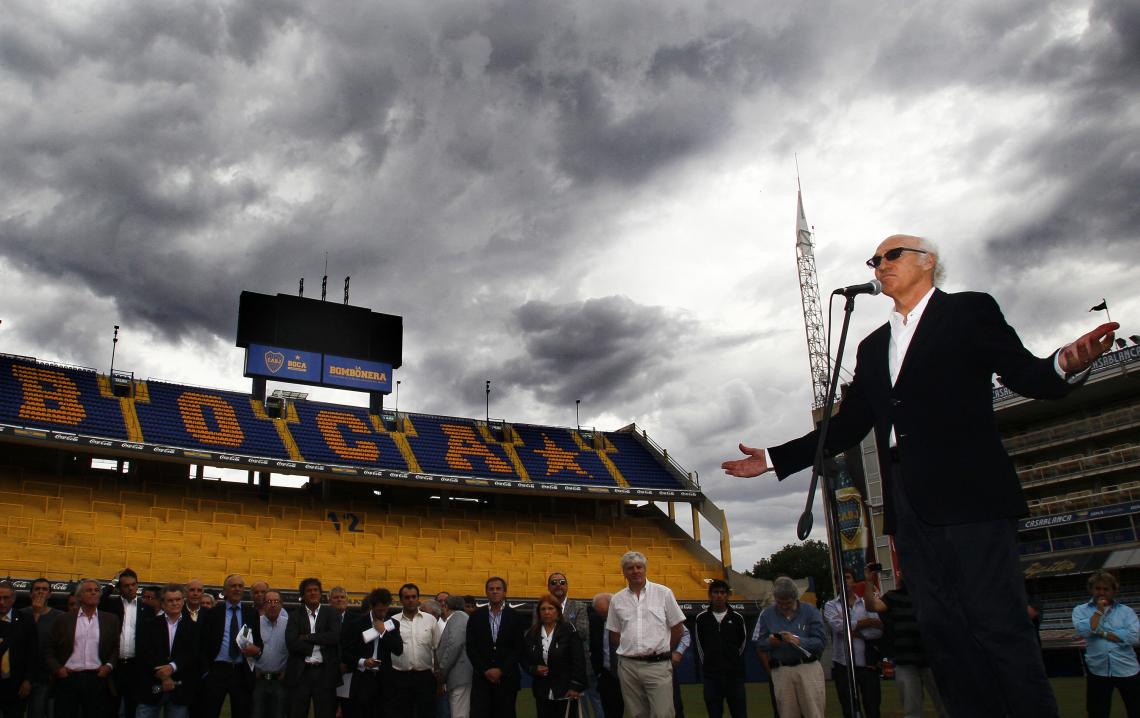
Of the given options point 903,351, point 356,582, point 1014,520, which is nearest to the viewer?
point 1014,520

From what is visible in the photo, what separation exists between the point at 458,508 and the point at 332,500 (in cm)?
530

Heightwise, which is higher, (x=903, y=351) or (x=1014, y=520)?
(x=903, y=351)

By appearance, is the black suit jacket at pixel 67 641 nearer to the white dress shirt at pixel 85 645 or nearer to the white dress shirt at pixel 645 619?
the white dress shirt at pixel 85 645

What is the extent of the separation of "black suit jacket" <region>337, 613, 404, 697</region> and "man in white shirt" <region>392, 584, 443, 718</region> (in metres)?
0.18

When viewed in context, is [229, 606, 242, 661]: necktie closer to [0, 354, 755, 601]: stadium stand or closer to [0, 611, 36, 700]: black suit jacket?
[0, 611, 36, 700]: black suit jacket

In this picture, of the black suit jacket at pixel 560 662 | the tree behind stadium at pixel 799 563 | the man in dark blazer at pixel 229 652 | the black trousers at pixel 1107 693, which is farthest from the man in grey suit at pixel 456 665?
the tree behind stadium at pixel 799 563

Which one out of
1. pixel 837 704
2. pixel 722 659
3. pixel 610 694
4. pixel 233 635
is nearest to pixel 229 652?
pixel 233 635

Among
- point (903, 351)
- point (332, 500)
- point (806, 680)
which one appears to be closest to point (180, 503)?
point (332, 500)

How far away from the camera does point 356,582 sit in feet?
91.8

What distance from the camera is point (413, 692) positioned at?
33.2 ft

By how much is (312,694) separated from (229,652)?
1143mm

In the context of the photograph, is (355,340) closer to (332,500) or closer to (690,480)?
(332,500)

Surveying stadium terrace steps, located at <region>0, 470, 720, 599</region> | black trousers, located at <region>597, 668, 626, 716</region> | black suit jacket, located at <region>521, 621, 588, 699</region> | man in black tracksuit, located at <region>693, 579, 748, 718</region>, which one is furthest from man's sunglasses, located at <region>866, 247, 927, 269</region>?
stadium terrace steps, located at <region>0, 470, 720, 599</region>

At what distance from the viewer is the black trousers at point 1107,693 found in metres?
8.85
